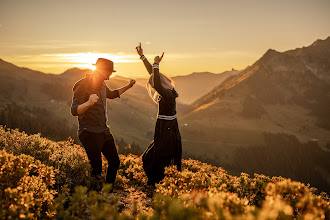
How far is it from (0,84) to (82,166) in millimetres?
218975

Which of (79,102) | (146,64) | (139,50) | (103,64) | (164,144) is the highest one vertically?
(139,50)

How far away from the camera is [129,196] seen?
6.51 m

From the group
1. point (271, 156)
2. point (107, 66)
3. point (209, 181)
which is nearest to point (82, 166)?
point (107, 66)

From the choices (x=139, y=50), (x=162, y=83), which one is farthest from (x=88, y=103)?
(x=139, y=50)

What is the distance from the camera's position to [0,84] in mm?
191750

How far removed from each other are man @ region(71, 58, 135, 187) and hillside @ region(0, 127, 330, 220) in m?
0.56

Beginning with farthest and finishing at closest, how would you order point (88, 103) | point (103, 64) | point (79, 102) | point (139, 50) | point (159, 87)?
point (139, 50), point (159, 87), point (103, 64), point (79, 102), point (88, 103)

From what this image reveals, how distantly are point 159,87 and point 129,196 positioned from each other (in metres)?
2.84

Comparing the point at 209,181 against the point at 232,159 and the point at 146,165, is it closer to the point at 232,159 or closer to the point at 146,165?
the point at 146,165

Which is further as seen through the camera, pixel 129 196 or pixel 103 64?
pixel 129 196

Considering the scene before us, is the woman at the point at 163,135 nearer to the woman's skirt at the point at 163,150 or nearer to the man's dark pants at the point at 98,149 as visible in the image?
the woman's skirt at the point at 163,150

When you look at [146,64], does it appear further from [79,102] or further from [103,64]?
[79,102]

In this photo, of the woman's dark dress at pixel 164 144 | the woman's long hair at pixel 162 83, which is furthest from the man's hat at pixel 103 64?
the woman's dark dress at pixel 164 144

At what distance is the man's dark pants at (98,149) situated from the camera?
19.7 ft
